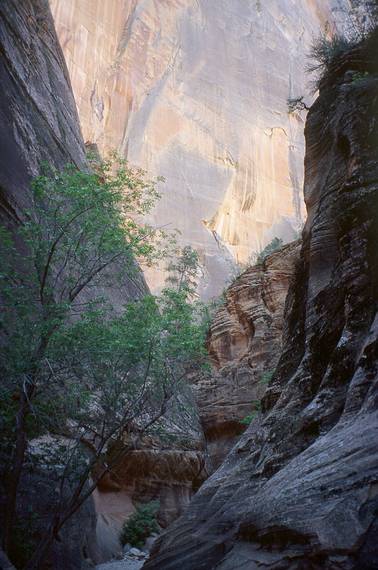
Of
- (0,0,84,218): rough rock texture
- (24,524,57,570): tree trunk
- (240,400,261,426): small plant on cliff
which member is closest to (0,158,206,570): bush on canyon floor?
(24,524,57,570): tree trunk

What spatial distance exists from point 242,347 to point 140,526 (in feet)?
37.4

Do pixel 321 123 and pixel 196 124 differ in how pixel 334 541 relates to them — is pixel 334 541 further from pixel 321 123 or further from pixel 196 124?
pixel 196 124

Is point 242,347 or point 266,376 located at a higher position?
point 242,347

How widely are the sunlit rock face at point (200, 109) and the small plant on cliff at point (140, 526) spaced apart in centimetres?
2191

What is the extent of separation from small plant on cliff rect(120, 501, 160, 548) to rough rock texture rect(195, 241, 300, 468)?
20.1ft

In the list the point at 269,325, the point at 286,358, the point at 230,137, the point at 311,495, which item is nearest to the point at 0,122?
the point at 286,358

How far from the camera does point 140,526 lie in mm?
14734

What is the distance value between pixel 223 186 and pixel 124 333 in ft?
Answer: 131

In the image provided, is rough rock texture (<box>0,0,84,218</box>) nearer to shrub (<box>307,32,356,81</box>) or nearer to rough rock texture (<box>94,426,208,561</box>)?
rough rock texture (<box>94,426,208,561</box>)

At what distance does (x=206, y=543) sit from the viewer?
6.63m

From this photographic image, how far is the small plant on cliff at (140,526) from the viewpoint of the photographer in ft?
47.6

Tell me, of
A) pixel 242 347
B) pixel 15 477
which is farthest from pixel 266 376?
pixel 15 477

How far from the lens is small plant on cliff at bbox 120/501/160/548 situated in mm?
14516

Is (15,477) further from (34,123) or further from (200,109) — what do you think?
(200,109)
